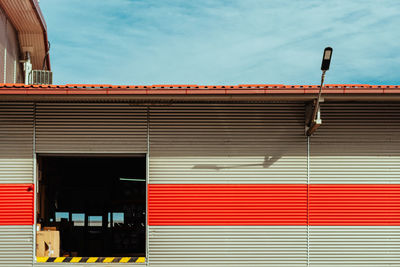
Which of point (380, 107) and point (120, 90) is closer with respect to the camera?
point (120, 90)

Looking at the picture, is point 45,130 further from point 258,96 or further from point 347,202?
point 347,202

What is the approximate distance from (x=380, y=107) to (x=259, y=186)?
10.6 feet

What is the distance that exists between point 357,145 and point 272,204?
91.0 inches

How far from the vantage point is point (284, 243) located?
11023mm

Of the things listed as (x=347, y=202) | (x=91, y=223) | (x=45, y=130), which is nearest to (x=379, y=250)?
(x=347, y=202)

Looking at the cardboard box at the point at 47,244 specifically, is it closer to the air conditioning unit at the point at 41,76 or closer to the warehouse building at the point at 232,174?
the warehouse building at the point at 232,174

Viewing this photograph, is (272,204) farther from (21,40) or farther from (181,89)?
(21,40)

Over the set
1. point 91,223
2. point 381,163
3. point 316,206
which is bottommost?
point 91,223

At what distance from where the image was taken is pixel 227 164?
11.2m

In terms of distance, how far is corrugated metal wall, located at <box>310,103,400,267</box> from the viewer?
36.0ft

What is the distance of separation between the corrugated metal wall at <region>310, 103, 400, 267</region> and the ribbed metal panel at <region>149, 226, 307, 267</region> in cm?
46

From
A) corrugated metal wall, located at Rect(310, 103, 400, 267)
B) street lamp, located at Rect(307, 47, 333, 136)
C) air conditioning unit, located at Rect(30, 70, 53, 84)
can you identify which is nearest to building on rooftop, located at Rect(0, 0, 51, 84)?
air conditioning unit, located at Rect(30, 70, 53, 84)

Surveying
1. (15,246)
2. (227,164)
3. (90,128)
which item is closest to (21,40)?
(90,128)

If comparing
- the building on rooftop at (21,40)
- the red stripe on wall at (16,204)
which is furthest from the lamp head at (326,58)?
the building on rooftop at (21,40)
